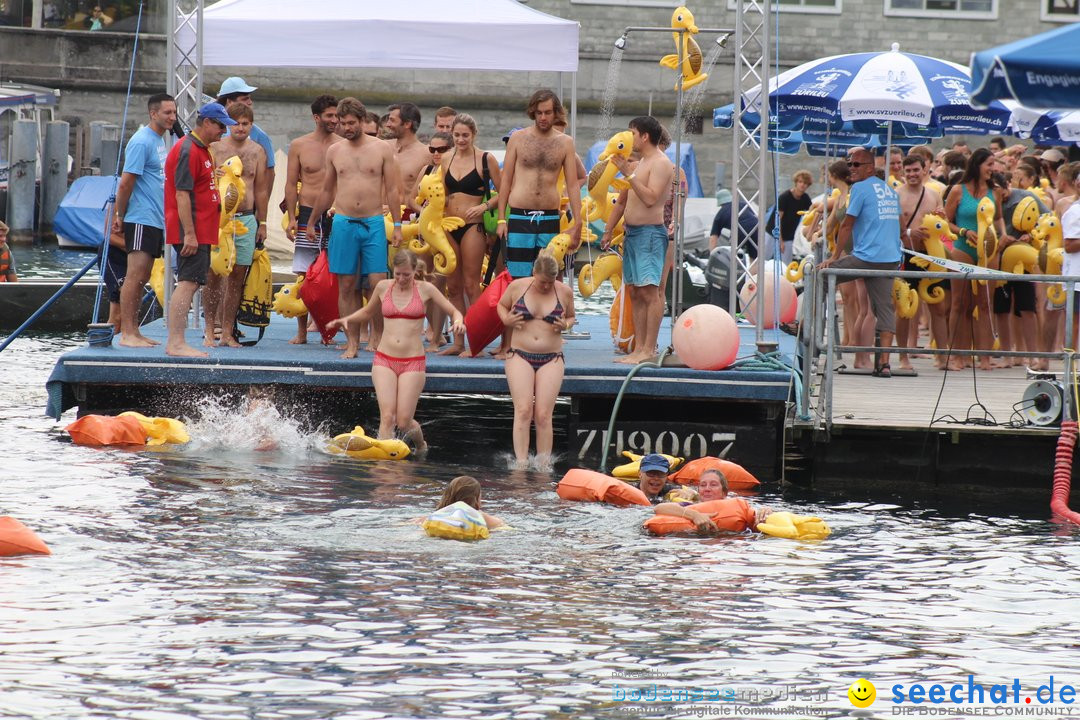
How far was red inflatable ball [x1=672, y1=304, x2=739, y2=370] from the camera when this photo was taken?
12.0 m

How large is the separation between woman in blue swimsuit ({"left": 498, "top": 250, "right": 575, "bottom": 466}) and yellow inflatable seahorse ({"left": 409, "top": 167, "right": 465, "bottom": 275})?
1.34m

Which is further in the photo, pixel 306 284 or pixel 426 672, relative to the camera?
pixel 306 284

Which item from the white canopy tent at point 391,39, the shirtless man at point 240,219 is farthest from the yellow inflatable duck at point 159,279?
the white canopy tent at point 391,39

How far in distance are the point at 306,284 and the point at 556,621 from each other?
5984mm

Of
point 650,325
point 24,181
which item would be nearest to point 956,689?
point 650,325

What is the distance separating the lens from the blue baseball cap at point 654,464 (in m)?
10.7

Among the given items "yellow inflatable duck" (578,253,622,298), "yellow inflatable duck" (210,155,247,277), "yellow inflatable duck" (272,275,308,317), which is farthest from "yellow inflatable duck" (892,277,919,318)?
"yellow inflatable duck" (210,155,247,277)

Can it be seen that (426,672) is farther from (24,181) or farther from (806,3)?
(806,3)

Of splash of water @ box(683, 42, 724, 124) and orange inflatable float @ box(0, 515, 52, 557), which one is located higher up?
splash of water @ box(683, 42, 724, 124)

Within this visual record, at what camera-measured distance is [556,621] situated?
7703 mm

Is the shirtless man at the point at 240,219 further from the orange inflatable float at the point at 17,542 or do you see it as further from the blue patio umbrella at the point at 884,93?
the blue patio umbrella at the point at 884,93

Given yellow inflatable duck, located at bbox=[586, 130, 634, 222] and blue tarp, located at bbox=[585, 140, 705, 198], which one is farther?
blue tarp, located at bbox=[585, 140, 705, 198]

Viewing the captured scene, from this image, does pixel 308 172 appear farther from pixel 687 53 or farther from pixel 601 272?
pixel 687 53

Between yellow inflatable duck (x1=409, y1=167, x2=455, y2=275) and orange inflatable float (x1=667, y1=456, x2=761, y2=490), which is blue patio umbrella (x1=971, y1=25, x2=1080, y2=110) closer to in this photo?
orange inflatable float (x1=667, y1=456, x2=761, y2=490)
